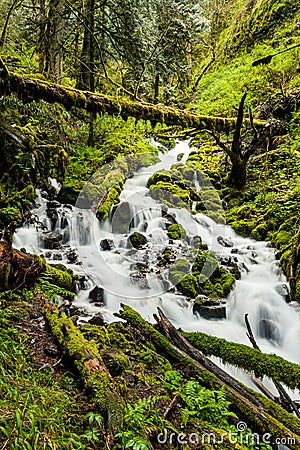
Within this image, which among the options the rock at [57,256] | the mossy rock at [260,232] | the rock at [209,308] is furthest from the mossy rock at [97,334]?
the mossy rock at [260,232]

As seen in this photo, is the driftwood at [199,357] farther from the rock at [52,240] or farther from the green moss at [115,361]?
the rock at [52,240]

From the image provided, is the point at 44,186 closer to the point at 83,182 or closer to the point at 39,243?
the point at 83,182

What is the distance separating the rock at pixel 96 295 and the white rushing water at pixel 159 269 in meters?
0.09

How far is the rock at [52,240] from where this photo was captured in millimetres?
7392

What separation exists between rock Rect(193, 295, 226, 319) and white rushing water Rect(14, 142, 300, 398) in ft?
0.32

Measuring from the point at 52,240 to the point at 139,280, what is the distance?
232cm

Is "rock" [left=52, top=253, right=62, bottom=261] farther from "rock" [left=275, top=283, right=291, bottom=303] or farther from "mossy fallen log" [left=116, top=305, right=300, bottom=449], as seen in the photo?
"rock" [left=275, top=283, right=291, bottom=303]

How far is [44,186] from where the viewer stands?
29.5 feet

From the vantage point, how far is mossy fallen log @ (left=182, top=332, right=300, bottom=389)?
3592 mm

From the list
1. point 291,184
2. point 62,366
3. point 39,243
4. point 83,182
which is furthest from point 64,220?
point 291,184

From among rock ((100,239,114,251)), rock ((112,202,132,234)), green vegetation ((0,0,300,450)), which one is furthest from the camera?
rock ((112,202,132,234))

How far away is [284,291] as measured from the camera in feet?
20.3

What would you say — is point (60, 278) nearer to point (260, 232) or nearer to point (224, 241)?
point (224, 241)

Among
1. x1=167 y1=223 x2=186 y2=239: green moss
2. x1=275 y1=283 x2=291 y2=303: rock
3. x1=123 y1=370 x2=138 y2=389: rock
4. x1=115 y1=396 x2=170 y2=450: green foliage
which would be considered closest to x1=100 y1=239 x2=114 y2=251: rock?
x1=167 y1=223 x2=186 y2=239: green moss
